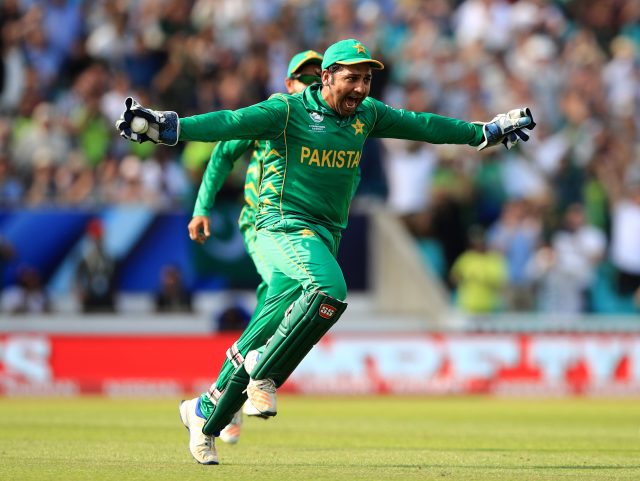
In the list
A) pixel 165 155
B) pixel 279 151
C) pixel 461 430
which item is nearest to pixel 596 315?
pixel 165 155

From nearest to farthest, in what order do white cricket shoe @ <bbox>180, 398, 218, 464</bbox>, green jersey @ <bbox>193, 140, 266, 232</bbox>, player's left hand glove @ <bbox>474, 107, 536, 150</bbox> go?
white cricket shoe @ <bbox>180, 398, 218, 464</bbox> < player's left hand glove @ <bbox>474, 107, 536, 150</bbox> < green jersey @ <bbox>193, 140, 266, 232</bbox>

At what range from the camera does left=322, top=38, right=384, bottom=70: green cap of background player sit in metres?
6.94

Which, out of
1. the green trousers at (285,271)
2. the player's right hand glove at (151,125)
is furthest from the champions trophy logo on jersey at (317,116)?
the player's right hand glove at (151,125)

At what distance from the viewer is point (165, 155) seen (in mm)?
16500

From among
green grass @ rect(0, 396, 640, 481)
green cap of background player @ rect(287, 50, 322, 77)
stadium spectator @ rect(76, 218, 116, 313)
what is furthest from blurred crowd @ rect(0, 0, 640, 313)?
green cap of background player @ rect(287, 50, 322, 77)

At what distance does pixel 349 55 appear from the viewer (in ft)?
22.8

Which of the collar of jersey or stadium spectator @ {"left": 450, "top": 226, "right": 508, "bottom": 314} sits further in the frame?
stadium spectator @ {"left": 450, "top": 226, "right": 508, "bottom": 314}

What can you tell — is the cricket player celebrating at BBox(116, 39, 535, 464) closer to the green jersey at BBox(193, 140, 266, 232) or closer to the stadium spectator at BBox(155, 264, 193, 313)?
the green jersey at BBox(193, 140, 266, 232)

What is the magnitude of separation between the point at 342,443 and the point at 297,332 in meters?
2.32

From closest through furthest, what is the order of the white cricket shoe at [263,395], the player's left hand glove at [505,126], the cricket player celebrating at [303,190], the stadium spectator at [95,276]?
the white cricket shoe at [263,395], the cricket player celebrating at [303,190], the player's left hand glove at [505,126], the stadium spectator at [95,276]

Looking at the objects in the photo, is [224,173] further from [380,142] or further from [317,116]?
[380,142]

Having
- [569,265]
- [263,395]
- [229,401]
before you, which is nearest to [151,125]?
[263,395]

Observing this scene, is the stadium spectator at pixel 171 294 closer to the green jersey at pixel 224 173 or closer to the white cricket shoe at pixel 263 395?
the green jersey at pixel 224 173

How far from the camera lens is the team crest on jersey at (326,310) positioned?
6723 mm
